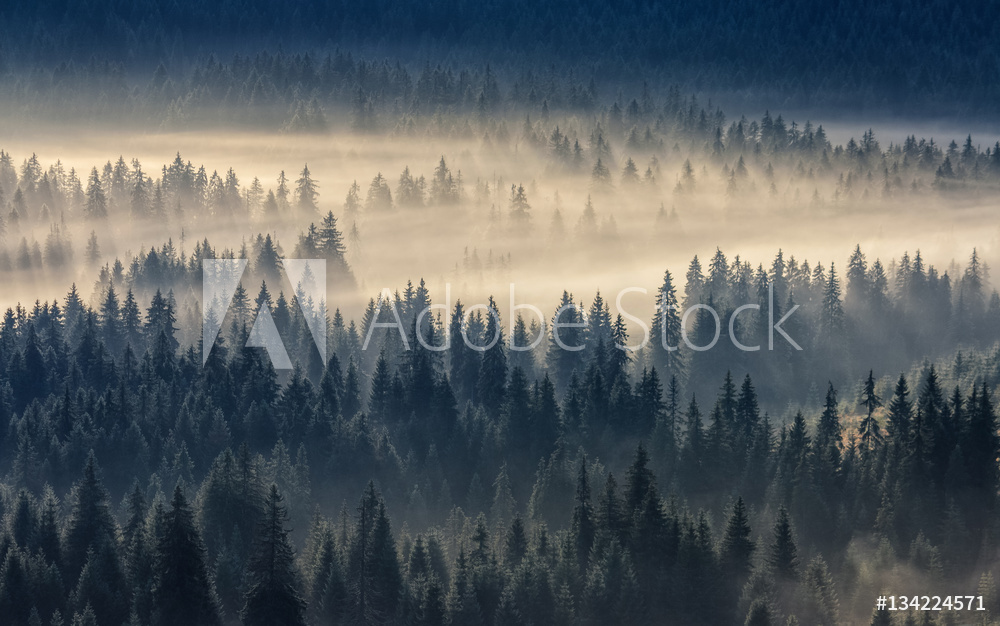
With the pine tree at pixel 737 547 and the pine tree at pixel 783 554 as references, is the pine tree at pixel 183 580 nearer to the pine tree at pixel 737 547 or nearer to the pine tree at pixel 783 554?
the pine tree at pixel 737 547

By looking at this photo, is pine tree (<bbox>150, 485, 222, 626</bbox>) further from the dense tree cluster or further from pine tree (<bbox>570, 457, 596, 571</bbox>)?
pine tree (<bbox>570, 457, 596, 571</bbox>)

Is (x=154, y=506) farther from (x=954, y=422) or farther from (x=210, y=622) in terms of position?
(x=954, y=422)

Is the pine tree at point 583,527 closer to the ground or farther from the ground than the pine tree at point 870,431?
closer to the ground

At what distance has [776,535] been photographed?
12694 centimetres

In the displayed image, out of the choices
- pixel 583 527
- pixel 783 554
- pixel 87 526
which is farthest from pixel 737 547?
pixel 87 526

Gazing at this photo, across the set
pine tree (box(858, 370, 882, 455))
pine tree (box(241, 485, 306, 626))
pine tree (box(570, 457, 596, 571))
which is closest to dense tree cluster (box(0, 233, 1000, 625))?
pine tree (box(241, 485, 306, 626))

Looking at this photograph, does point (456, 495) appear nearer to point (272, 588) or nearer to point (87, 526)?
point (87, 526)

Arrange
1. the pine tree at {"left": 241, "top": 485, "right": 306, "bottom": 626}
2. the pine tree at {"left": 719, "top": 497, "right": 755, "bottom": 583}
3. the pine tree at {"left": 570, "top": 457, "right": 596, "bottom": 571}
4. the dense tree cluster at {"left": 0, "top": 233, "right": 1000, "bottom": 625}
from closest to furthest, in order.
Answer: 1. the pine tree at {"left": 241, "top": 485, "right": 306, "bottom": 626}
2. the dense tree cluster at {"left": 0, "top": 233, "right": 1000, "bottom": 625}
3. the pine tree at {"left": 719, "top": 497, "right": 755, "bottom": 583}
4. the pine tree at {"left": 570, "top": 457, "right": 596, "bottom": 571}

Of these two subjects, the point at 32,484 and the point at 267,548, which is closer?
the point at 267,548

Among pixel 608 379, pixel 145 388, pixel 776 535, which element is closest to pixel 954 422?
pixel 776 535

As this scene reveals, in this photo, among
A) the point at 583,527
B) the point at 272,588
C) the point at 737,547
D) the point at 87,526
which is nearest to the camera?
the point at 272,588

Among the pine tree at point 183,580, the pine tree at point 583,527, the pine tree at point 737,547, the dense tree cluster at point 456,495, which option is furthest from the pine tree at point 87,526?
the pine tree at point 737,547

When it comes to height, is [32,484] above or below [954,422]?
below

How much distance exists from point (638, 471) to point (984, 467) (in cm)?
3568
